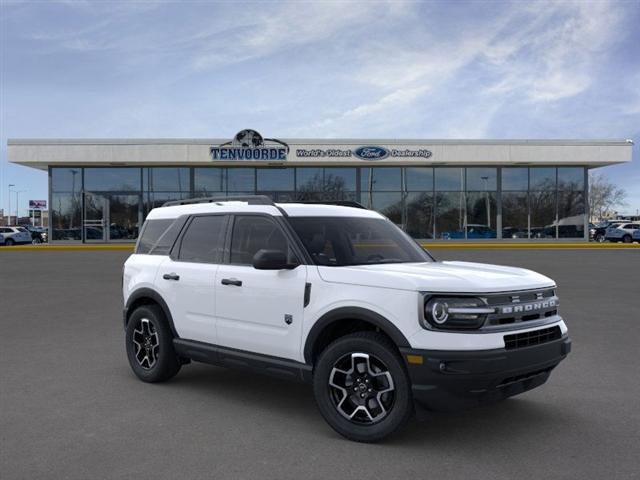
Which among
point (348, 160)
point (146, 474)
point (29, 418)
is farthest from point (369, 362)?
point (348, 160)

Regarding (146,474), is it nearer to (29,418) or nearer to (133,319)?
(29,418)

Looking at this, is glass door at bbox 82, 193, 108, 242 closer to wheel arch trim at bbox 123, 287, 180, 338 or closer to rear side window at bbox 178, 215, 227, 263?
wheel arch trim at bbox 123, 287, 180, 338

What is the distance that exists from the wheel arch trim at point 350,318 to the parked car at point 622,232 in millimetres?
43921

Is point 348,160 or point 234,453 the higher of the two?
point 348,160

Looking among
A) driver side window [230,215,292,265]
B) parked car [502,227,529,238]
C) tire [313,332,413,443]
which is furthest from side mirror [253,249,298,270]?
parked car [502,227,529,238]

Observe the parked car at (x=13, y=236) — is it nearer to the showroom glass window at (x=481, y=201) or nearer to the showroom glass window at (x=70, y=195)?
the showroom glass window at (x=70, y=195)

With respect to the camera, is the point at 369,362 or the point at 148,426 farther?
the point at 148,426

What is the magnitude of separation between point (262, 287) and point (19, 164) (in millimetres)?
37704

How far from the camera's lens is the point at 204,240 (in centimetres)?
625

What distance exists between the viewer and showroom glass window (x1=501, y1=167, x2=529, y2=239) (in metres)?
39.7

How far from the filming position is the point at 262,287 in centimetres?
536

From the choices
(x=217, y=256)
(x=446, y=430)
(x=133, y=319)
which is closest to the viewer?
(x=446, y=430)

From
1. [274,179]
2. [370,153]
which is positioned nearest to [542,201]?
[370,153]

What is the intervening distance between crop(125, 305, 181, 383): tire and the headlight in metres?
3.02
